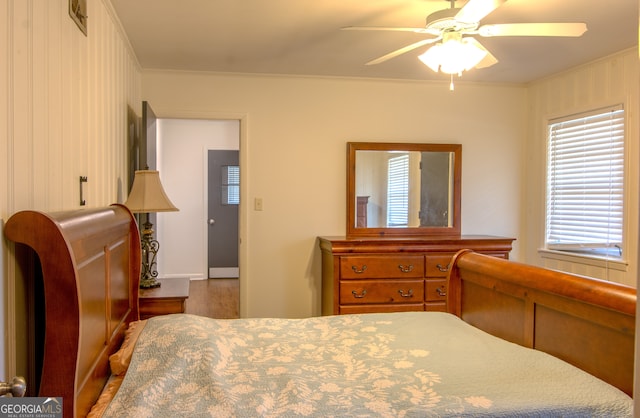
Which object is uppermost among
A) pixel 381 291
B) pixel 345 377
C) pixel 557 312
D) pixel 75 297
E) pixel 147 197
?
pixel 147 197

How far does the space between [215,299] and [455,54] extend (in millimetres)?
4086

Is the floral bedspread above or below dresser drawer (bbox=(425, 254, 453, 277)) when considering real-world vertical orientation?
below

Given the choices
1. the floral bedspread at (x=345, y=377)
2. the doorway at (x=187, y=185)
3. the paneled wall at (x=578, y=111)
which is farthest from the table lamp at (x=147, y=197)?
the doorway at (x=187, y=185)

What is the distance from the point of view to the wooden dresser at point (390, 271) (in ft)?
11.6

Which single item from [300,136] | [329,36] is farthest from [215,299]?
[329,36]

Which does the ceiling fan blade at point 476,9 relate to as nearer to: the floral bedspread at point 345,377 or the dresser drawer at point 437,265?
the floral bedspread at point 345,377

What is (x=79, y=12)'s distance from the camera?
189 centimetres

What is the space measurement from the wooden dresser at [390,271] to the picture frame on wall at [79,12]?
2164 mm

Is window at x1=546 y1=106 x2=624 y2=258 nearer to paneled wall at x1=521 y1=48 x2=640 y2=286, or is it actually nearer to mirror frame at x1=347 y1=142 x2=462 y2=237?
paneled wall at x1=521 y1=48 x2=640 y2=286

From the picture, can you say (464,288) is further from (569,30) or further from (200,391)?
(200,391)

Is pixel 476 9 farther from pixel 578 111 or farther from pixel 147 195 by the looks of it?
pixel 578 111

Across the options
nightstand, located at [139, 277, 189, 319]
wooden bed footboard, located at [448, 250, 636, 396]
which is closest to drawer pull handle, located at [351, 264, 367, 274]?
wooden bed footboard, located at [448, 250, 636, 396]

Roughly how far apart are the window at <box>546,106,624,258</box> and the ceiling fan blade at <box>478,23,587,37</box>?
1.56m

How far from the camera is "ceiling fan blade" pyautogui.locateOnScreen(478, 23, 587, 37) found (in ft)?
6.83
